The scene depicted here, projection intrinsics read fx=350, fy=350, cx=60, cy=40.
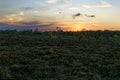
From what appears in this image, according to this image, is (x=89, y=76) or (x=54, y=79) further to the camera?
(x=89, y=76)

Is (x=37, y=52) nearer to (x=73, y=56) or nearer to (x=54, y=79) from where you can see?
(x=73, y=56)

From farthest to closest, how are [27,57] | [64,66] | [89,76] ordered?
[27,57] < [64,66] < [89,76]

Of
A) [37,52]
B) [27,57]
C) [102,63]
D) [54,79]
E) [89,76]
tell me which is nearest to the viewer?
[54,79]

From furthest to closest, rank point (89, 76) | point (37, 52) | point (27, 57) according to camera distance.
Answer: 1. point (37, 52)
2. point (27, 57)
3. point (89, 76)

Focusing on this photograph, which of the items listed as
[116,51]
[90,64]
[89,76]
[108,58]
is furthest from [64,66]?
[116,51]

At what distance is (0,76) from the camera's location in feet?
73.1

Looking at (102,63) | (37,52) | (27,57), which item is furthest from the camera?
(37,52)

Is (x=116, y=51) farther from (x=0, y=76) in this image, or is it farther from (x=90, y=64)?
(x=0, y=76)

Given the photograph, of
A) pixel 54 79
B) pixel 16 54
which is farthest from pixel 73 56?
pixel 54 79

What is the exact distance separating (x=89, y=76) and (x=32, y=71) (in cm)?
406

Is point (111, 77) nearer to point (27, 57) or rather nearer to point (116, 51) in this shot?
point (27, 57)

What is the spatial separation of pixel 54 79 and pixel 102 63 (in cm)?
826

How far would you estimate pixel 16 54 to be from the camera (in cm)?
3262

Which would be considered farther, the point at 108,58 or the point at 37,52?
the point at 37,52
